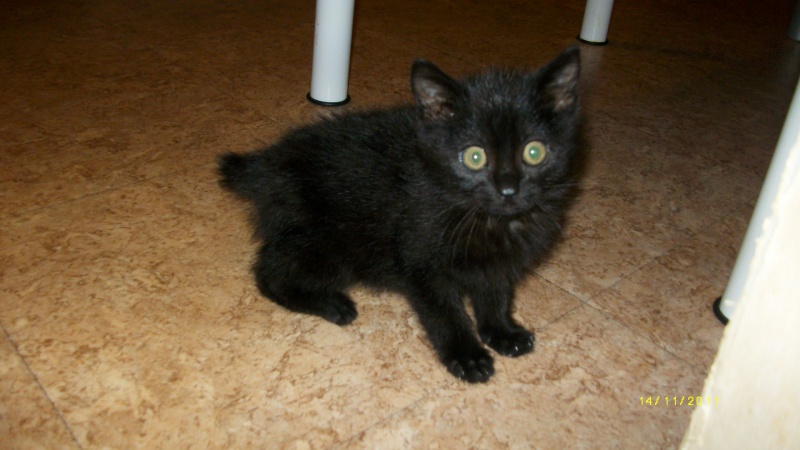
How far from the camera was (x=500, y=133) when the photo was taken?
1.48 metres

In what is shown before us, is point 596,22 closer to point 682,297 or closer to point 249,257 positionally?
point 682,297

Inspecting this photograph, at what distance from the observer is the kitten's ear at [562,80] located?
1521 millimetres

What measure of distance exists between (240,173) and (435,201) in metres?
0.74

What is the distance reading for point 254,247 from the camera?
207cm

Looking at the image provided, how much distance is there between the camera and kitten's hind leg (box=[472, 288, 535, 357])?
1730mm

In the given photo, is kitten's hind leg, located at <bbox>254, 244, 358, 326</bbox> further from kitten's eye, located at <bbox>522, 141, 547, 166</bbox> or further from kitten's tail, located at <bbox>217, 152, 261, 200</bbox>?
kitten's eye, located at <bbox>522, 141, 547, 166</bbox>

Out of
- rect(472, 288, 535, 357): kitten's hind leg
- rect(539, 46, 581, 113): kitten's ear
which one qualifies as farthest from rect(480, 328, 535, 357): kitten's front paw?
rect(539, 46, 581, 113): kitten's ear

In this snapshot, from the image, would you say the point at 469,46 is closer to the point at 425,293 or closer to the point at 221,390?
the point at 425,293

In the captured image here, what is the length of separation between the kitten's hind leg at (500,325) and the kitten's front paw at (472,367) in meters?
0.09

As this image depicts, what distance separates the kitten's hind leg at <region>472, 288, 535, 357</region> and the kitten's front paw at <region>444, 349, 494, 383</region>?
0.28 feet

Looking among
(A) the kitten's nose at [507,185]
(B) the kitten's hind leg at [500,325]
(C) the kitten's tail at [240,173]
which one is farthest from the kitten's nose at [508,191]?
(C) the kitten's tail at [240,173]

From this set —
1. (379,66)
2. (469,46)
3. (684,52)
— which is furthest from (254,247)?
(684,52)
